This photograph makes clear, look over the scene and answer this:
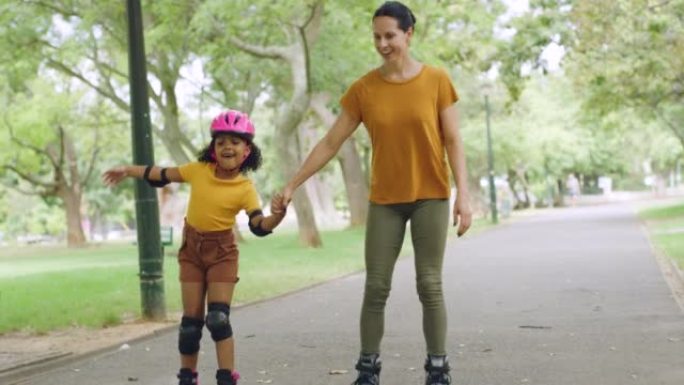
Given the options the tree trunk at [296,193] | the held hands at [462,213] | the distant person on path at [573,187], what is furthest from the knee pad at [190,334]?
the distant person on path at [573,187]

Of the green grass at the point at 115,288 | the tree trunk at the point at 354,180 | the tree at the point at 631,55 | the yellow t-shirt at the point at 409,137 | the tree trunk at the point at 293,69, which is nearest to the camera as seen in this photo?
the yellow t-shirt at the point at 409,137

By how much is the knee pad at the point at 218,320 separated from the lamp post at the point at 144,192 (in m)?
Result: 4.53

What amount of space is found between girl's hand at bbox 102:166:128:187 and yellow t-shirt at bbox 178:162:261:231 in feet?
1.22

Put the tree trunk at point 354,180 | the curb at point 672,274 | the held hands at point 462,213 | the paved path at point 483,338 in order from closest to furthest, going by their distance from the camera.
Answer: the held hands at point 462,213 → the paved path at point 483,338 → the curb at point 672,274 → the tree trunk at point 354,180

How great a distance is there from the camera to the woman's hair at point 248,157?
5.36 metres

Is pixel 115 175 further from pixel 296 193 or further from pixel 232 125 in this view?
pixel 296 193

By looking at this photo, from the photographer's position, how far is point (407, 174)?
5.01 metres

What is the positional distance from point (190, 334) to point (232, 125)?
114 cm

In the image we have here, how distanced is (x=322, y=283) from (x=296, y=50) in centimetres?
1005

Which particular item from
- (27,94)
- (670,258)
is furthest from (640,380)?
(27,94)

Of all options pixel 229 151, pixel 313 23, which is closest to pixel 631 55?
pixel 313 23

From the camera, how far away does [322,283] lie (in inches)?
559

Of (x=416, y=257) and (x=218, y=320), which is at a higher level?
(x=416, y=257)

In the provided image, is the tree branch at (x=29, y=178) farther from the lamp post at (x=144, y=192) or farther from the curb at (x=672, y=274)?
the lamp post at (x=144, y=192)
